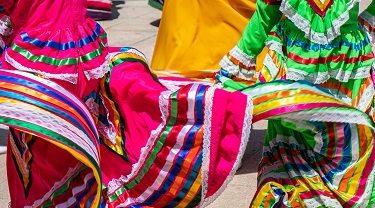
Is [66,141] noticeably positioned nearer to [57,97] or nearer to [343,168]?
[57,97]

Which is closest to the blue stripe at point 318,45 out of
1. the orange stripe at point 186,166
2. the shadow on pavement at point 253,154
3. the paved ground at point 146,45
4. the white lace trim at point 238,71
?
the white lace trim at point 238,71

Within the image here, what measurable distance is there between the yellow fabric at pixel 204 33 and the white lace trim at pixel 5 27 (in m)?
1.78

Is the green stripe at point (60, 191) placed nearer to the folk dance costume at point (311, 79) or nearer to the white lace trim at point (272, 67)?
the folk dance costume at point (311, 79)

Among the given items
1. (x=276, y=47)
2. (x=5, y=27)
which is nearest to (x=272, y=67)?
(x=276, y=47)

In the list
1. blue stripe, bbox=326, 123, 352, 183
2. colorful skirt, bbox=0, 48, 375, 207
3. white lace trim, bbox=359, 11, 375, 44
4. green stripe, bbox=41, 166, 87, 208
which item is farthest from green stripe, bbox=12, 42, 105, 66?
white lace trim, bbox=359, 11, 375, 44

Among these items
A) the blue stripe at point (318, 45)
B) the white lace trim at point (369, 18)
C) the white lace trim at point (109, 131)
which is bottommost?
the white lace trim at point (109, 131)

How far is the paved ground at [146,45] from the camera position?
4.74m

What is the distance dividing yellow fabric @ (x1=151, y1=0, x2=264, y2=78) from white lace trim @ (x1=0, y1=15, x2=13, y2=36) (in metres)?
1.78

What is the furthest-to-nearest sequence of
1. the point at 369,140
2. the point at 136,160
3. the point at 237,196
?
the point at 237,196 < the point at 136,160 < the point at 369,140

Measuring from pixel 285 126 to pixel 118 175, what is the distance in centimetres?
81

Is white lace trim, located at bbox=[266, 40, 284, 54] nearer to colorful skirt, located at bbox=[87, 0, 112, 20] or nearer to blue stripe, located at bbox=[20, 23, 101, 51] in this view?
blue stripe, located at bbox=[20, 23, 101, 51]

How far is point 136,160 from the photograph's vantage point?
3801 mm

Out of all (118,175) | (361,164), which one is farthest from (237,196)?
(361,164)

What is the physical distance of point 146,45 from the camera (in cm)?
833
